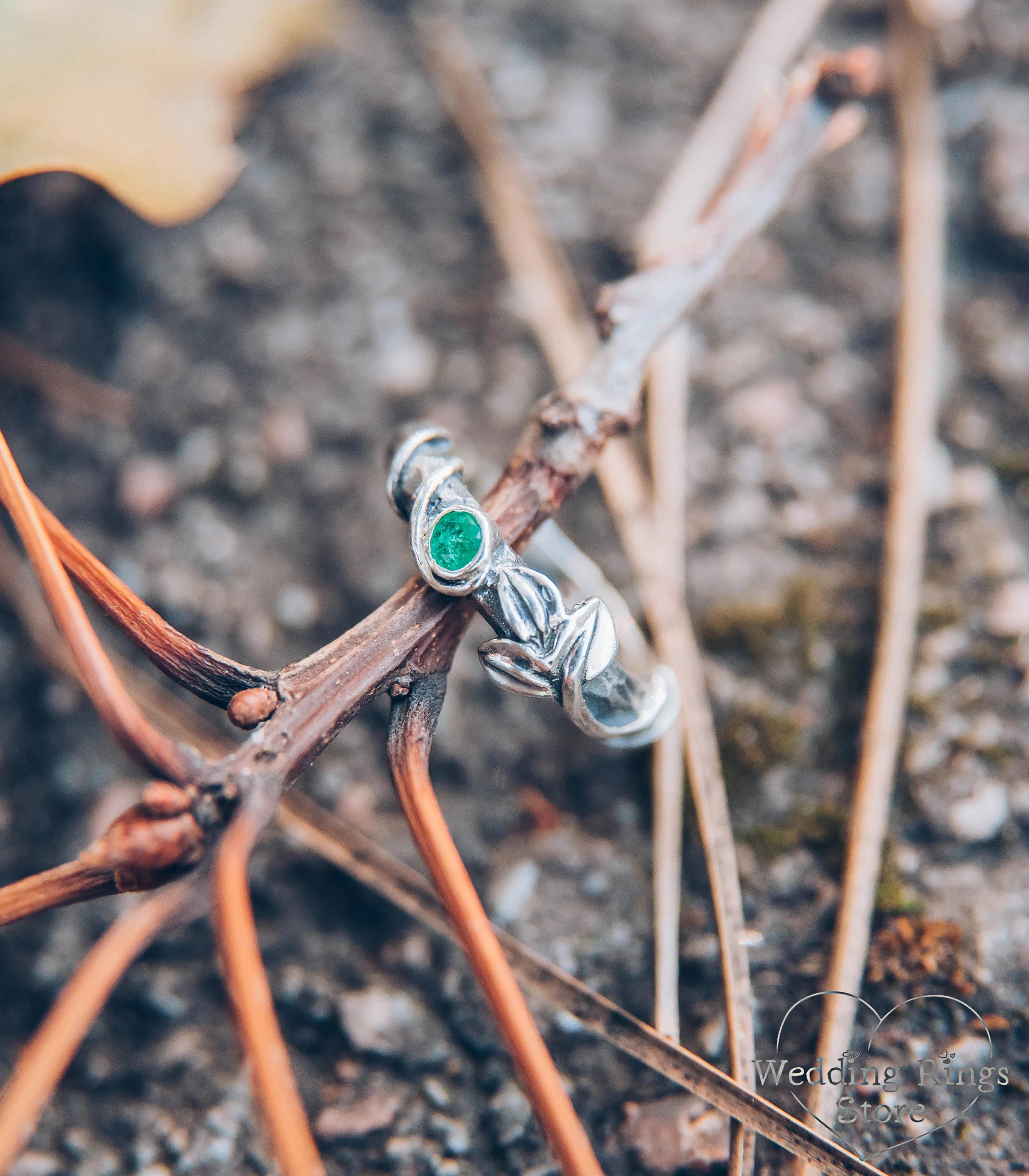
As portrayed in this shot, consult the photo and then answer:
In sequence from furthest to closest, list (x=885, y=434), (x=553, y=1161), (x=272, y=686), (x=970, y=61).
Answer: (x=970, y=61) < (x=885, y=434) < (x=553, y=1161) < (x=272, y=686)

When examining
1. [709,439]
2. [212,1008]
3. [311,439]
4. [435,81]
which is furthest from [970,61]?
[212,1008]

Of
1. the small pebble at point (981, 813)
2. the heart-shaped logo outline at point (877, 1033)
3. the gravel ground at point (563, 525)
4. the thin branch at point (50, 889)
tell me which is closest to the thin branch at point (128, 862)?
the thin branch at point (50, 889)

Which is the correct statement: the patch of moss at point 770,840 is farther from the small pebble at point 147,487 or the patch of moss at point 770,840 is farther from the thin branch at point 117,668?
the small pebble at point 147,487

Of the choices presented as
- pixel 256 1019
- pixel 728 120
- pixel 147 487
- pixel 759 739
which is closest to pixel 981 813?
pixel 759 739

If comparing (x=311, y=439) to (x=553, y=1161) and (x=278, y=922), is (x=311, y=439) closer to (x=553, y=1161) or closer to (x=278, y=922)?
(x=278, y=922)

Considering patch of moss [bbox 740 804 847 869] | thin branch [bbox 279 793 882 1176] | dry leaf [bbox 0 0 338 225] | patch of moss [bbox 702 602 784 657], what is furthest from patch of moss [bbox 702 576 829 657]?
→ dry leaf [bbox 0 0 338 225]
